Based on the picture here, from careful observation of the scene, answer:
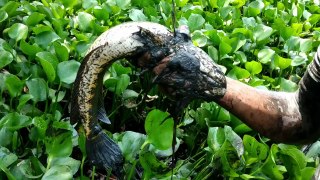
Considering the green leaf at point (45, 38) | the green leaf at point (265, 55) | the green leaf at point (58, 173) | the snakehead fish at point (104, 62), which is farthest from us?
the green leaf at point (265, 55)

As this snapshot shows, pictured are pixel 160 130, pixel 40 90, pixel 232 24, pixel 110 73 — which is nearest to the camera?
pixel 160 130

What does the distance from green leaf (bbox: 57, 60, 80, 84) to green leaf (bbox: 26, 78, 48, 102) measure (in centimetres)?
6

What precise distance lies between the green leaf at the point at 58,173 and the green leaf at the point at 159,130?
0.74 ft

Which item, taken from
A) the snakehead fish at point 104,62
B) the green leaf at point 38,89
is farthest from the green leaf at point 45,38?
the snakehead fish at point 104,62

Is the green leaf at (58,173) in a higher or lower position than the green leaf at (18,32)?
lower

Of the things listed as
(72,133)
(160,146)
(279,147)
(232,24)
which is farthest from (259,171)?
(232,24)

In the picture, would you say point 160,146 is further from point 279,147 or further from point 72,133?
point 279,147

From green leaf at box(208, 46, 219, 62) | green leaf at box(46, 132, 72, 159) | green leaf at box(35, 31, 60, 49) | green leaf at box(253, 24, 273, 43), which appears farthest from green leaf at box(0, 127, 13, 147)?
green leaf at box(253, 24, 273, 43)

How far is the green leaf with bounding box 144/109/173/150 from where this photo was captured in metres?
1.59

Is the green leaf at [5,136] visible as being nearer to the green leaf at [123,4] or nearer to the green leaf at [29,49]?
the green leaf at [29,49]

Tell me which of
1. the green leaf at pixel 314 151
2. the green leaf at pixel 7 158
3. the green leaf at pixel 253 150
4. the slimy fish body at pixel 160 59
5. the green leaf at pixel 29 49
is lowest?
the green leaf at pixel 314 151

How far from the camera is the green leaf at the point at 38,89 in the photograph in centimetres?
182

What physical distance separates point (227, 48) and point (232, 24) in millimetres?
411

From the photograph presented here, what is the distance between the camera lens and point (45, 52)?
6.30 ft
